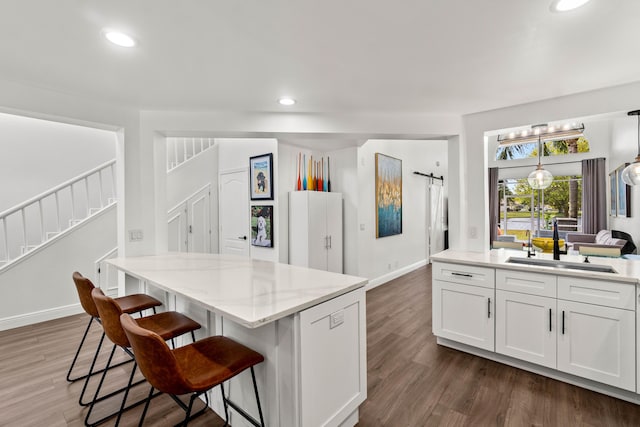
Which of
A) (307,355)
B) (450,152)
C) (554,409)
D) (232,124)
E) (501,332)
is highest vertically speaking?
(232,124)

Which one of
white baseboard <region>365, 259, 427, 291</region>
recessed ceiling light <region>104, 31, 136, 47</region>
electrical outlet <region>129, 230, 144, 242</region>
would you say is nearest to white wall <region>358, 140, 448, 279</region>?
white baseboard <region>365, 259, 427, 291</region>

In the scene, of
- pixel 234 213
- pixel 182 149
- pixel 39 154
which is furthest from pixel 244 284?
pixel 39 154

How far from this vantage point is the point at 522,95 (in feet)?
8.62

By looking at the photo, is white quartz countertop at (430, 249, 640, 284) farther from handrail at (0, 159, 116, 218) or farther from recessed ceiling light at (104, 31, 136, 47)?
handrail at (0, 159, 116, 218)

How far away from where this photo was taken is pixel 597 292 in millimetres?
2113

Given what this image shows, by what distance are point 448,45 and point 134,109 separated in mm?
2874

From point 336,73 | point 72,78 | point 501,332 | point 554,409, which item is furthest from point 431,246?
point 72,78

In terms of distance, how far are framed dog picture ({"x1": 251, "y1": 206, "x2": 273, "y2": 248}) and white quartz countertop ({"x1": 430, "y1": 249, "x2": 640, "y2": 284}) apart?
7.85 feet

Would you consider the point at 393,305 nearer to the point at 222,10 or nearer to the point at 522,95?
the point at 522,95

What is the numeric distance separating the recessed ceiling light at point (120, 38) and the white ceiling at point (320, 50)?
0.18 ft

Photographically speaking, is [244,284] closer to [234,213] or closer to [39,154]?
[234,213]

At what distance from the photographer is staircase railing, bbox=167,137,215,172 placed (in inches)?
195

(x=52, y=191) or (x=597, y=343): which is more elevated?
(x=52, y=191)

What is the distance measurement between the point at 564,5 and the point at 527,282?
1931 millimetres
